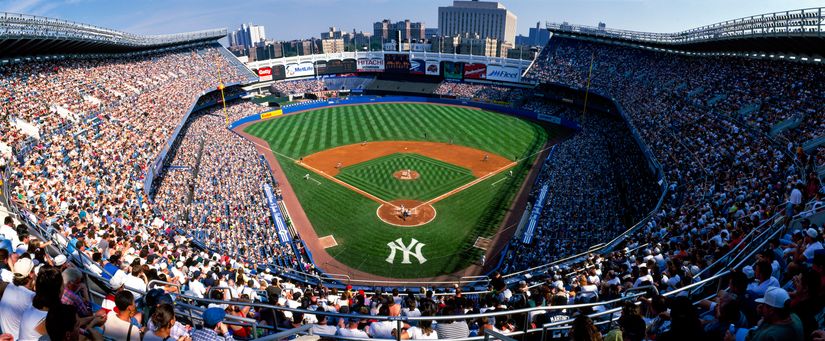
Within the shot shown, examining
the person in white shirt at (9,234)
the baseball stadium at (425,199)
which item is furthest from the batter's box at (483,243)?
the person in white shirt at (9,234)

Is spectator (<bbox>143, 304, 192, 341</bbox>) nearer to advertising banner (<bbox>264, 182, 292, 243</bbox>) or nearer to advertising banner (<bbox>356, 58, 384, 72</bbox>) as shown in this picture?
advertising banner (<bbox>264, 182, 292, 243</bbox>)

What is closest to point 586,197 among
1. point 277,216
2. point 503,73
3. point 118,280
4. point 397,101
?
point 277,216

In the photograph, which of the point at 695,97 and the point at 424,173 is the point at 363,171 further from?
the point at 695,97

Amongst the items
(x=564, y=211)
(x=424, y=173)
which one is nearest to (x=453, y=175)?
(x=424, y=173)

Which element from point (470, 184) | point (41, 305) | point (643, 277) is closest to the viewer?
point (41, 305)

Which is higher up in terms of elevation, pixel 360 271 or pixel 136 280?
pixel 136 280

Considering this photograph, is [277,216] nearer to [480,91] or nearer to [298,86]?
[480,91]

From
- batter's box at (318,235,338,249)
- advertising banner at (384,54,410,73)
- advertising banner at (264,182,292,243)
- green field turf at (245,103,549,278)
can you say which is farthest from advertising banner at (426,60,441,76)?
batter's box at (318,235,338,249)
